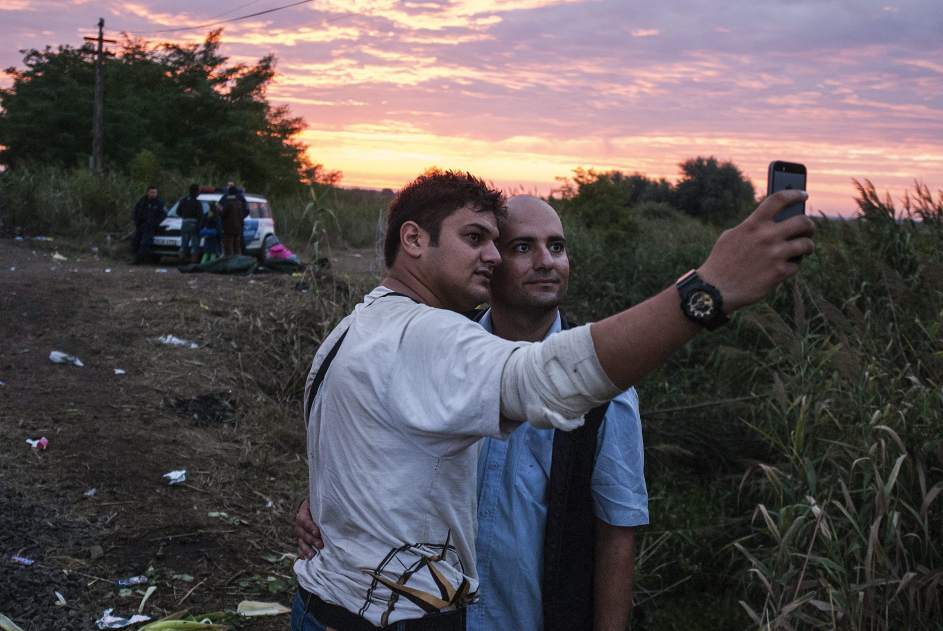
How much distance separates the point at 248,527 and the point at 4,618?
1.88 metres

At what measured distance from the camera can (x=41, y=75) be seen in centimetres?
3778

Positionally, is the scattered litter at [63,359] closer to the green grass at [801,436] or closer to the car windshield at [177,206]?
the green grass at [801,436]

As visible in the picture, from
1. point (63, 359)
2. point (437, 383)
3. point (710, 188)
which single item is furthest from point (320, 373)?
point (710, 188)

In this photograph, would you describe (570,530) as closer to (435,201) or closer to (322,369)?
(322,369)

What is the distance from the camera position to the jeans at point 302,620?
201 cm

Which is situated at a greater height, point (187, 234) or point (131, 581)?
point (187, 234)

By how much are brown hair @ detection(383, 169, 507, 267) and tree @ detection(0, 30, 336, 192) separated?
34018 millimetres

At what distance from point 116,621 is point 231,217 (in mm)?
14258

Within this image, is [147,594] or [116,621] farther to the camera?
[147,594]

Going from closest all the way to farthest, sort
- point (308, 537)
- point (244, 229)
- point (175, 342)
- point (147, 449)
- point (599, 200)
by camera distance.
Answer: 1. point (308, 537)
2. point (147, 449)
3. point (175, 342)
4. point (599, 200)
5. point (244, 229)

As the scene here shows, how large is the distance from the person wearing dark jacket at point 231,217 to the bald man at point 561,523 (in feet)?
52.6

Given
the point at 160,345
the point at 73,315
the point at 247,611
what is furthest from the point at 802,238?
the point at 73,315

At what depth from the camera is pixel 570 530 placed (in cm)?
260

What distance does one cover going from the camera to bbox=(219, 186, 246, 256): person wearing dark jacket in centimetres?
1788
